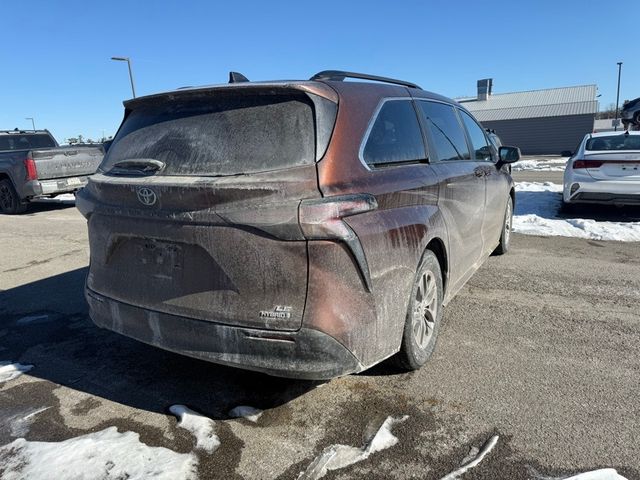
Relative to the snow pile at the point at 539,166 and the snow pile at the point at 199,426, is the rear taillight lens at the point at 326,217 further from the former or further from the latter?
the snow pile at the point at 539,166

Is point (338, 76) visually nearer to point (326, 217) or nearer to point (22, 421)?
point (326, 217)

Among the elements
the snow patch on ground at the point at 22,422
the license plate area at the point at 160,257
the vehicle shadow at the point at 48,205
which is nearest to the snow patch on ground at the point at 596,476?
the license plate area at the point at 160,257

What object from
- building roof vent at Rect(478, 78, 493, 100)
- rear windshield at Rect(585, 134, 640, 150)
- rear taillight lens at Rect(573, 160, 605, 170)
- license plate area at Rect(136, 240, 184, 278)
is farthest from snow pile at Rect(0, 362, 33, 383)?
building roof vent at Rect(478, 78, 493, 100)

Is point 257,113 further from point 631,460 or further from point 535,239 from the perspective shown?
point 535,239

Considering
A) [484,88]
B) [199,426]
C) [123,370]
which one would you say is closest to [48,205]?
[123,370]

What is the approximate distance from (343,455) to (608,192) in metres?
7.51

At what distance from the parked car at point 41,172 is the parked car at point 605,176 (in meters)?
10.4

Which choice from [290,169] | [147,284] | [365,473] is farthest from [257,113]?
[365,473]

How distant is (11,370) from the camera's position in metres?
3.54

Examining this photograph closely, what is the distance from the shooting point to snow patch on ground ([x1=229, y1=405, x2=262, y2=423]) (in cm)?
284

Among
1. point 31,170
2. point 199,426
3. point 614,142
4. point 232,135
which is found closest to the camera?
point 232,135

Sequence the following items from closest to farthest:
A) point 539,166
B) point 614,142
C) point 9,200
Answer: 1. point 614,142
2. point 9,200
3. point 539,166

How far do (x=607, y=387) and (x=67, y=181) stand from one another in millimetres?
11607

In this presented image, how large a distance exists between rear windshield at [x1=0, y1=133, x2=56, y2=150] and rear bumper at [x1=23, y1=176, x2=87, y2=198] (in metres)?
2.82
